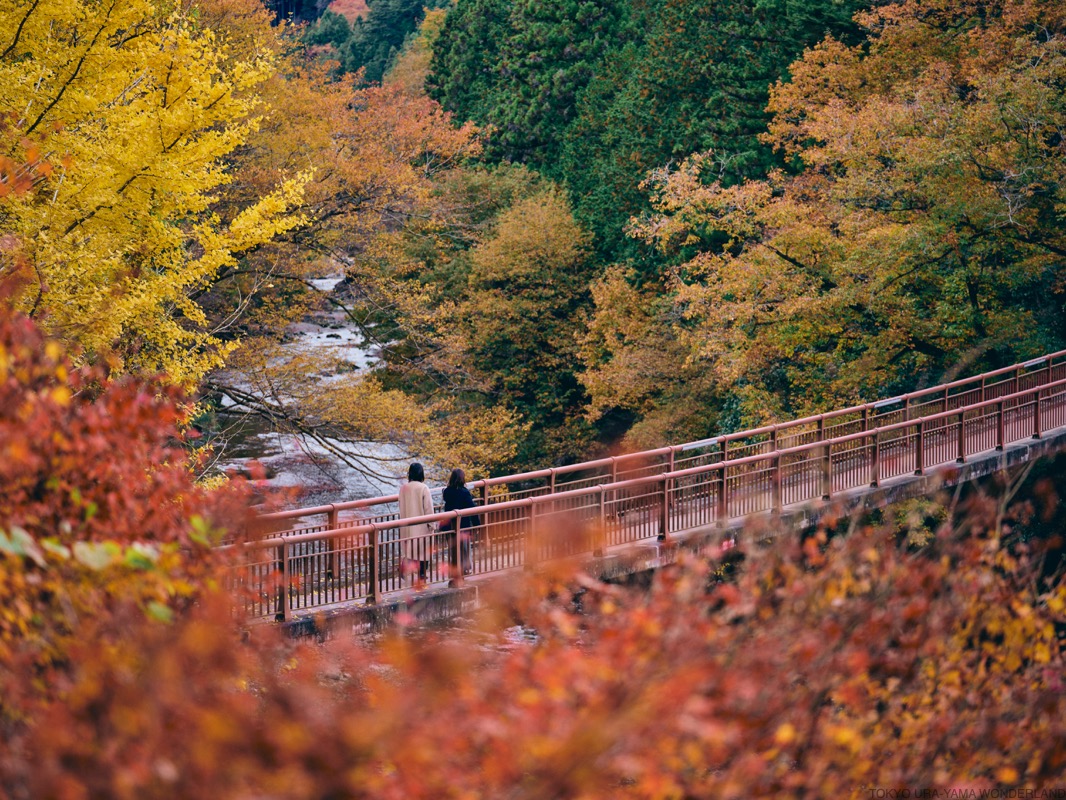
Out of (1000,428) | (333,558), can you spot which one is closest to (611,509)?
(333,558)

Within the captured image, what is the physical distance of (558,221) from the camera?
33719mm

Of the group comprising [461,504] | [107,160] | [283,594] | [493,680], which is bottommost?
[461,504]

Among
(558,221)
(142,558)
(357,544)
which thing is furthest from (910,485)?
(558,221)

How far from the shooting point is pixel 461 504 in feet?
38.6

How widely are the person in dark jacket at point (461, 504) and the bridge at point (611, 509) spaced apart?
0.21 feet

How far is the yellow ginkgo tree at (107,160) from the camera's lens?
11180 mm

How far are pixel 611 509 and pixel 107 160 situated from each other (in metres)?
6.14

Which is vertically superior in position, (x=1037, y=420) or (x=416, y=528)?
(x=416, y=528)

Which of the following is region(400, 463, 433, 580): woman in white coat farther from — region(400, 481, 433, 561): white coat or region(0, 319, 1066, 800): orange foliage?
region(0, 319, 1066, 800): orange foliage

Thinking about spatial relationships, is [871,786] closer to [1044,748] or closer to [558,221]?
[1044,748]

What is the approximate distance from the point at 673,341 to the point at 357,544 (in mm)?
19210

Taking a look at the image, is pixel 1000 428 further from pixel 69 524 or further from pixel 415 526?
pixel 69 524

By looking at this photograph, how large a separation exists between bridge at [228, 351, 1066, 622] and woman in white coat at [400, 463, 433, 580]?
4 centimetres

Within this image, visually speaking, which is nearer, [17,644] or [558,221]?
[17,644]
